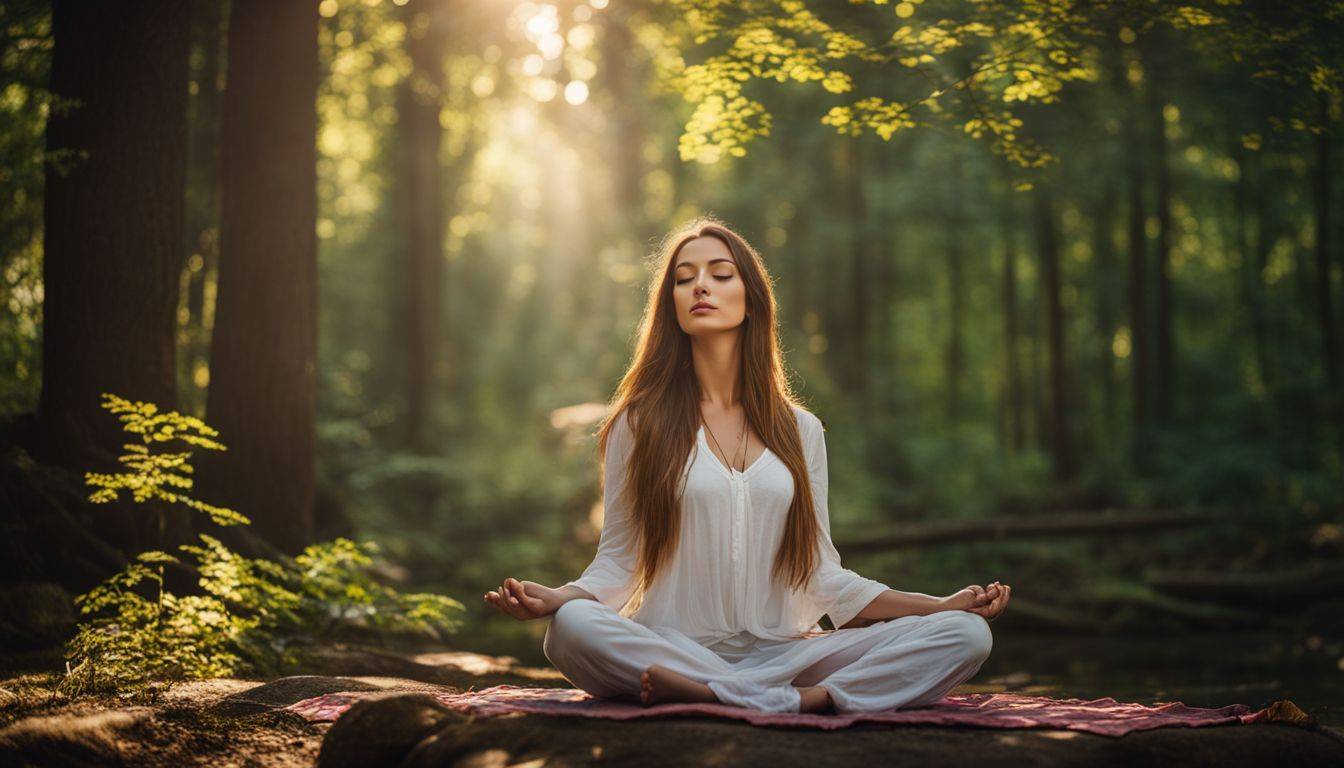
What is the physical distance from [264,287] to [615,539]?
3.85m

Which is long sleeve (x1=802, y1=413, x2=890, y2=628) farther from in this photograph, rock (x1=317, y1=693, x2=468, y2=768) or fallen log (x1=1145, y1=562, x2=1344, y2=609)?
fallen log (x1=1145, y1=562, x2=1344, y2=609)

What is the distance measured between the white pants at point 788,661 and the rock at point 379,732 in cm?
58

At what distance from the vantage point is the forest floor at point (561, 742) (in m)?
3.80

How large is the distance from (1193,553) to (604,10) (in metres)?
11.2

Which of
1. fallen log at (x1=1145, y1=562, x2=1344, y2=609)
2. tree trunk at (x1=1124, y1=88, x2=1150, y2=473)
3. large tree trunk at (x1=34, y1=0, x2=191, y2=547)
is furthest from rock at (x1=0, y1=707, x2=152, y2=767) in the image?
tree trunk at (x1=1124, y1=88, x2=1150, y2=473)

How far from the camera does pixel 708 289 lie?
17.1 ft

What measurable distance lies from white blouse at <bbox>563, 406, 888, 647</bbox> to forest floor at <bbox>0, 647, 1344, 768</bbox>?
0.78m

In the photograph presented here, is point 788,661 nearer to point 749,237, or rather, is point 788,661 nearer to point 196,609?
point 196,609

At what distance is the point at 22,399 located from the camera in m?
7.70

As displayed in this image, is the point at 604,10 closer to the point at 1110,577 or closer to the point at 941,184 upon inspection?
the point at 1110,577

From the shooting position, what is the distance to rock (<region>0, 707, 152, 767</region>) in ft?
13.1

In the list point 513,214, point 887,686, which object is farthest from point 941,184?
point 513,214

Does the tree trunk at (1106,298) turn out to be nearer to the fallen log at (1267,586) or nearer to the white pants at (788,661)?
the fallen log at (1267,586)

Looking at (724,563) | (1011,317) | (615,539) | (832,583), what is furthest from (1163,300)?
(615,539)
